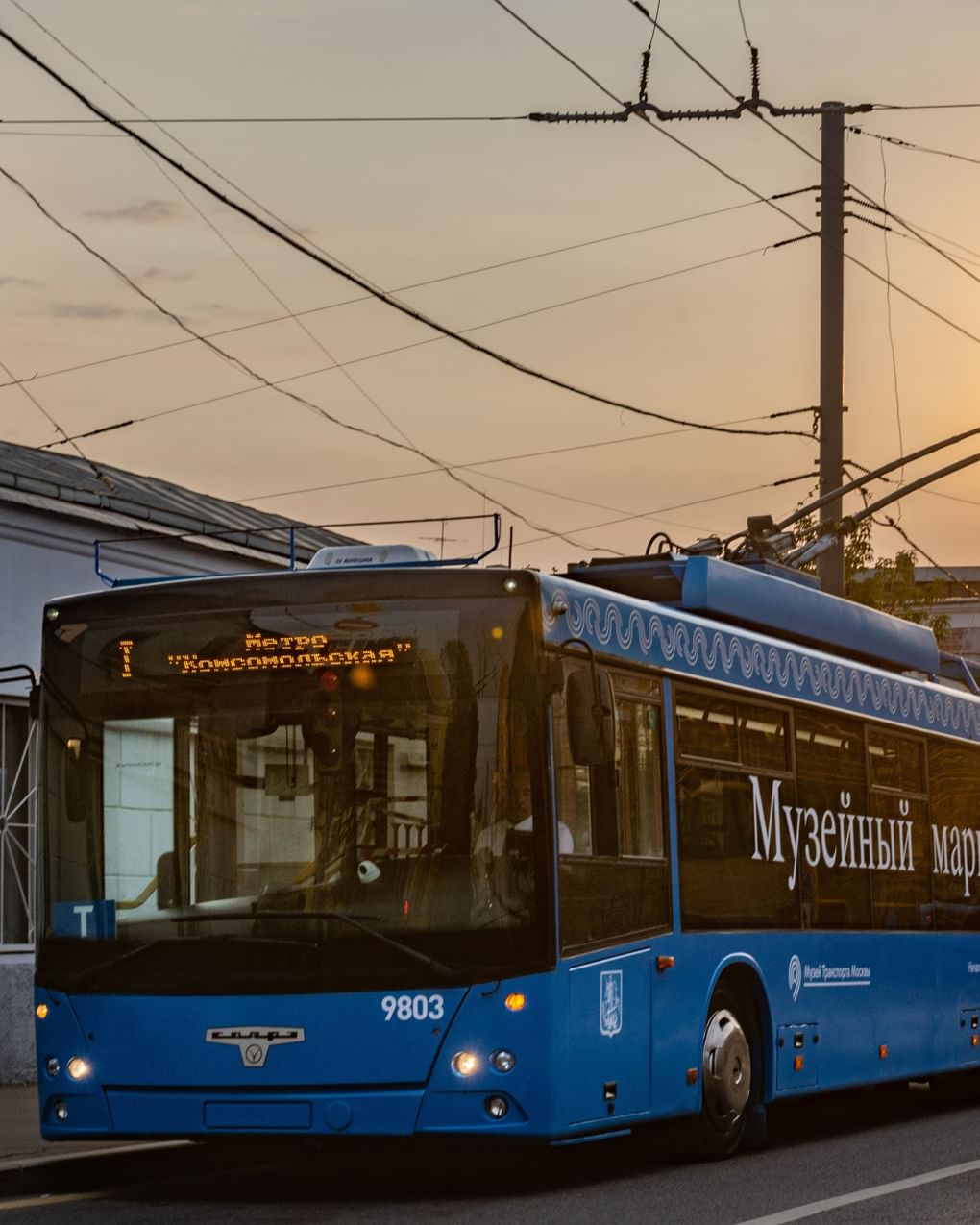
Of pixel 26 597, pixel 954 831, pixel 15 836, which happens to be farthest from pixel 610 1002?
pixel 26 597

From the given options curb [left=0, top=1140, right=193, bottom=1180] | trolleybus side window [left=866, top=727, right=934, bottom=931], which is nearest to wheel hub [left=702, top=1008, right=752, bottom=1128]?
trolleybus side window [left=866, top=727, right=934, bottom=931]

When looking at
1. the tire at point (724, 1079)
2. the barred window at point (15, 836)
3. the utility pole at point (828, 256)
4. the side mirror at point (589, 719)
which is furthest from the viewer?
the utility pole at point (828, 256)

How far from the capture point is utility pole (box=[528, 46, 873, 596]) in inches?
878

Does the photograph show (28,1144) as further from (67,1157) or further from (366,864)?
(366,864)

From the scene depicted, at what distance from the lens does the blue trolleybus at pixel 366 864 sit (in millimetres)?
10680

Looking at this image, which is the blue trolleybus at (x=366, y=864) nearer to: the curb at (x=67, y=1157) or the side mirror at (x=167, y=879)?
the side mirror at (x=167, y=879)

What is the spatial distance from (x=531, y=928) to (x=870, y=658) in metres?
5.94

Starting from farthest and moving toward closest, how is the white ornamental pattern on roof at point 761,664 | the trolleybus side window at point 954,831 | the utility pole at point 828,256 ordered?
the utility pole at point 828,256, the trolleybus side window at point 954,831, the white ornamental pattern on roof at point 761,664

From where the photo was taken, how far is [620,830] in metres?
11.7

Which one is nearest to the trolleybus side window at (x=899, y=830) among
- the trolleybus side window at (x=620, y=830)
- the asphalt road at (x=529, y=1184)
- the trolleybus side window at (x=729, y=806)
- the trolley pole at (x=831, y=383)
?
the asphalt road at (x=529, y=1184)

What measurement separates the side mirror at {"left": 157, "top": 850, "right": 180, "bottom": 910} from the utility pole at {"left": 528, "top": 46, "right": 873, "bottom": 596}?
40.0 feet

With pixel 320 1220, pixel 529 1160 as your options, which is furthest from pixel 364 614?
pixel 529 1160

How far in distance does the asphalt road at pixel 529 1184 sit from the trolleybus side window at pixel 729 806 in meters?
1.33

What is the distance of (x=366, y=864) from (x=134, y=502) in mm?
10637
